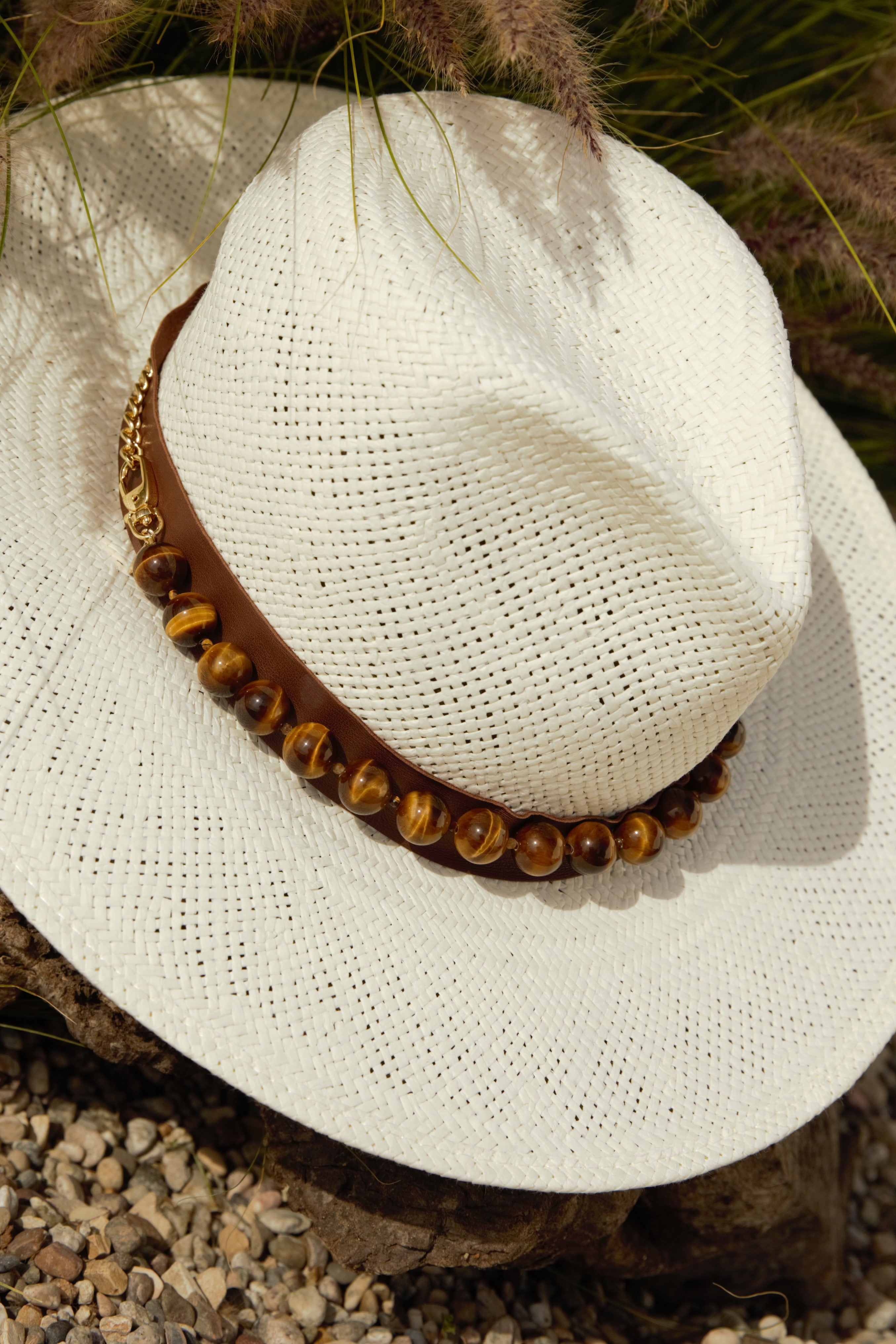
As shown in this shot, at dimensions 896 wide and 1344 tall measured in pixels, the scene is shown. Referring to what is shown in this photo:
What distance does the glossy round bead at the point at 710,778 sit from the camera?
5.11ft

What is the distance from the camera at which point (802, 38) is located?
8.04 feet

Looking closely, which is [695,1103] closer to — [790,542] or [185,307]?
[790,542]

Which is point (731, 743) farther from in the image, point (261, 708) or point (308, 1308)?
point (308, 1308)

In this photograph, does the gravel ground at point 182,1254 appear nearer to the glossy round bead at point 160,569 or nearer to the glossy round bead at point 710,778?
the glossy round bead at point 160,569

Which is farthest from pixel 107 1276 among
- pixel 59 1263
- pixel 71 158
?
pixel 71 158

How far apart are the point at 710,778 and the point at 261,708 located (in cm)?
70

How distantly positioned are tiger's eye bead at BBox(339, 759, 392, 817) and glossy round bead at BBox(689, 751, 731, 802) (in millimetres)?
513

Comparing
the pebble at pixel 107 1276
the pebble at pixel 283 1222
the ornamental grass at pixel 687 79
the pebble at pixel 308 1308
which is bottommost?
the pebble at pixel 308 1308

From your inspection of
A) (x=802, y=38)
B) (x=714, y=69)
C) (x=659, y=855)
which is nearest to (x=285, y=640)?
(x=659, y=855)

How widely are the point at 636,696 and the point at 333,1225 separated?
0.96 meters

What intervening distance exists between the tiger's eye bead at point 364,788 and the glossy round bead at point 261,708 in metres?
0.11

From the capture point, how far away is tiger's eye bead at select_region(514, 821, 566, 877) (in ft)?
4.54

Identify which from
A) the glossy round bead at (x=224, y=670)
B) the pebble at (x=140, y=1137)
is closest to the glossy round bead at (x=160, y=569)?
the glossy round bead at (x=224, y=670)

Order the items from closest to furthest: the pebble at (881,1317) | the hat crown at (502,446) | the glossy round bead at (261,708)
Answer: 1. the hat crown at (502,446)
2. the glossy round bead at (261,708)
3. the pebble at (881,1317)
